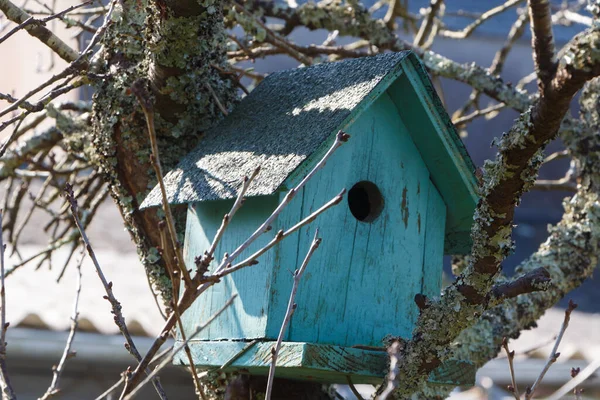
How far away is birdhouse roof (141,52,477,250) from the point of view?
2064 mm

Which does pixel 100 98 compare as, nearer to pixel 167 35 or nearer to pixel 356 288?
pixel 167 35

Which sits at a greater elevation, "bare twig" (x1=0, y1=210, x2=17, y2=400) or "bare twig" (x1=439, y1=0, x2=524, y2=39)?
"bare twig" (x1=439, y1=0, x2=524, y2=39)

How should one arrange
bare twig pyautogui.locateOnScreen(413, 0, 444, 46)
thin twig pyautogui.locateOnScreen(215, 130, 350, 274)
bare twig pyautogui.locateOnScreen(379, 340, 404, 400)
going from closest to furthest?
thin twig pyautogui.locateOnScreen(215, 130, 350, 274) → bare twig pyautogui.locateOnScreen(379, 340, 404, 400) → bare twig pyautogui.locateOnScreen(413, 0, 444, 46)

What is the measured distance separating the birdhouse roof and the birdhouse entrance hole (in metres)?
0.20

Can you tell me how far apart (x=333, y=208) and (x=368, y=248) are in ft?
0.53

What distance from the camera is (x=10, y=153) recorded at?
3346 mm

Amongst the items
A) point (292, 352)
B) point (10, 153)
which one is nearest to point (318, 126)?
point (292, 352)

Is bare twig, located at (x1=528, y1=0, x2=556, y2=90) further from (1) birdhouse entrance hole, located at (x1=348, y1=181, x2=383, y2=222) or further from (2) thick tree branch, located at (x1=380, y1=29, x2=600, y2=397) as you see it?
(1) birdhouse entrance hole, located at (x1=348, y1=181, x2=383, y2=222)

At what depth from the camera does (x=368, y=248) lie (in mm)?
2225

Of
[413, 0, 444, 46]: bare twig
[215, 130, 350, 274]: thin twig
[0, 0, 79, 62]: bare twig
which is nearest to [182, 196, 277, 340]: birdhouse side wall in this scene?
[0, 0, 79, 62]: bare twig

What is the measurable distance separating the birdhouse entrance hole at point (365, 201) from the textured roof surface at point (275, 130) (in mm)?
239

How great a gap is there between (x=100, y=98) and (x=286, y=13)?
1002mm

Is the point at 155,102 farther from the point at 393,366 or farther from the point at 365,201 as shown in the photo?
the point at 393,366

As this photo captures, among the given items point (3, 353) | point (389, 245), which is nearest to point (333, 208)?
point (389, 245)
